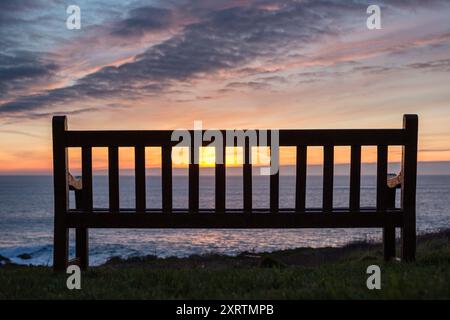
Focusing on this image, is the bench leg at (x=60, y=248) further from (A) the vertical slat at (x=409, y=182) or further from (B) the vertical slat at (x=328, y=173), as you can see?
(A) the vertical slat at (x=409, y=182)

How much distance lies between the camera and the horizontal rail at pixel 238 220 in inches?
233

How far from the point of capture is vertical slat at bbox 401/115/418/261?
20.1 ft

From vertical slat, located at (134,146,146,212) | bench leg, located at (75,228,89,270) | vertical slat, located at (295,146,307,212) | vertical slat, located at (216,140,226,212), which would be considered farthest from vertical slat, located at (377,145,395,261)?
bench leg, located at (75,228,89,270)

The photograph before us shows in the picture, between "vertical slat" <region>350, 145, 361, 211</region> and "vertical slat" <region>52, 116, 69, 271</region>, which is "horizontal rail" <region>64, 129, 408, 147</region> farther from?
"vertical slat" <region>52, 116, 69, 271</region>

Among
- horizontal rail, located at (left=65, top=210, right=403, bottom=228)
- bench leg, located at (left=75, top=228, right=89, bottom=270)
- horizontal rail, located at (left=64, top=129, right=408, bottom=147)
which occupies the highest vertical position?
horizontal rail, located at (left=64, top=129, right=408, bottom=147)

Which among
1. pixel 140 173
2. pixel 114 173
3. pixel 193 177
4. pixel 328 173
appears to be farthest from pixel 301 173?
pixel 114 173

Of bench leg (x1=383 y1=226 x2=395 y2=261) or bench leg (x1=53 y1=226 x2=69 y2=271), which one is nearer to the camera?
bench leg (x1=53 y1=226 x2=69 y2=271)

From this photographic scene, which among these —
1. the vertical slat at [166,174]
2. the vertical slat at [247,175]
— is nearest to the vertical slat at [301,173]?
the vertical slat at [247,175]

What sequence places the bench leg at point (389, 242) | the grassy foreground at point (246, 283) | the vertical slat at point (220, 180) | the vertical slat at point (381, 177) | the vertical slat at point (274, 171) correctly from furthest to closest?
the bench leg at point (389, 242) → the vertical slat at point (381, 177) → the vertical slat at point (220, 180) → the vertical slat at point (274, 171) → the grassy foreground at point (246, 283)

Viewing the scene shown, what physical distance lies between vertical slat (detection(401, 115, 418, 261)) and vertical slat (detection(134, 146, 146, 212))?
2.93m

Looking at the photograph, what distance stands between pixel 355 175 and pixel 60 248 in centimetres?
342
